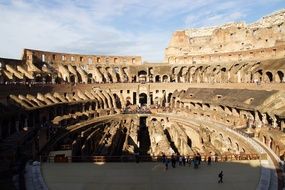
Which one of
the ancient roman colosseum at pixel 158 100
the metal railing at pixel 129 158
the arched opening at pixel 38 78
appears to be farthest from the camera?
the arched opening at pixel 38 78

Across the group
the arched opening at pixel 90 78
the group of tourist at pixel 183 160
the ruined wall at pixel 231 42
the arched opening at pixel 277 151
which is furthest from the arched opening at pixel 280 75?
the arched opening at pixel 90 78

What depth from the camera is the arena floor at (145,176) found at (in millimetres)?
17875

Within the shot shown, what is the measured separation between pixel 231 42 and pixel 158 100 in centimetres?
1798

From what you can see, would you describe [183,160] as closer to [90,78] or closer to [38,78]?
[38,78]

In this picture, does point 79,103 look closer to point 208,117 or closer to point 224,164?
point 208,117

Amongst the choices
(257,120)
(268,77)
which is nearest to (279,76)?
(268,77)

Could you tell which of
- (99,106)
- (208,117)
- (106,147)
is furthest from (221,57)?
(106,147)

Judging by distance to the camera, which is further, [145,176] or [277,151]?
[277,151]

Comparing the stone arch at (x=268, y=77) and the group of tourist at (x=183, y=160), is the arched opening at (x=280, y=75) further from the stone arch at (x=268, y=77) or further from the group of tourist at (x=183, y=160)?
the group of tourist at (x=183, y=160)

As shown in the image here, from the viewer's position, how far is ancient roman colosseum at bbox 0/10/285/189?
29.6 m

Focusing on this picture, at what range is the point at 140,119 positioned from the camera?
50375 mm

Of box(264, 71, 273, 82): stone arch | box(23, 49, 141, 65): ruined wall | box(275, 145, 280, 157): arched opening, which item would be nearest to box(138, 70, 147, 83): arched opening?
box(23, 49, 141, 65): ruined wall

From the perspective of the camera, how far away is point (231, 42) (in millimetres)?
61719

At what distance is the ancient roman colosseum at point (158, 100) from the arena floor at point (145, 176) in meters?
1.61
